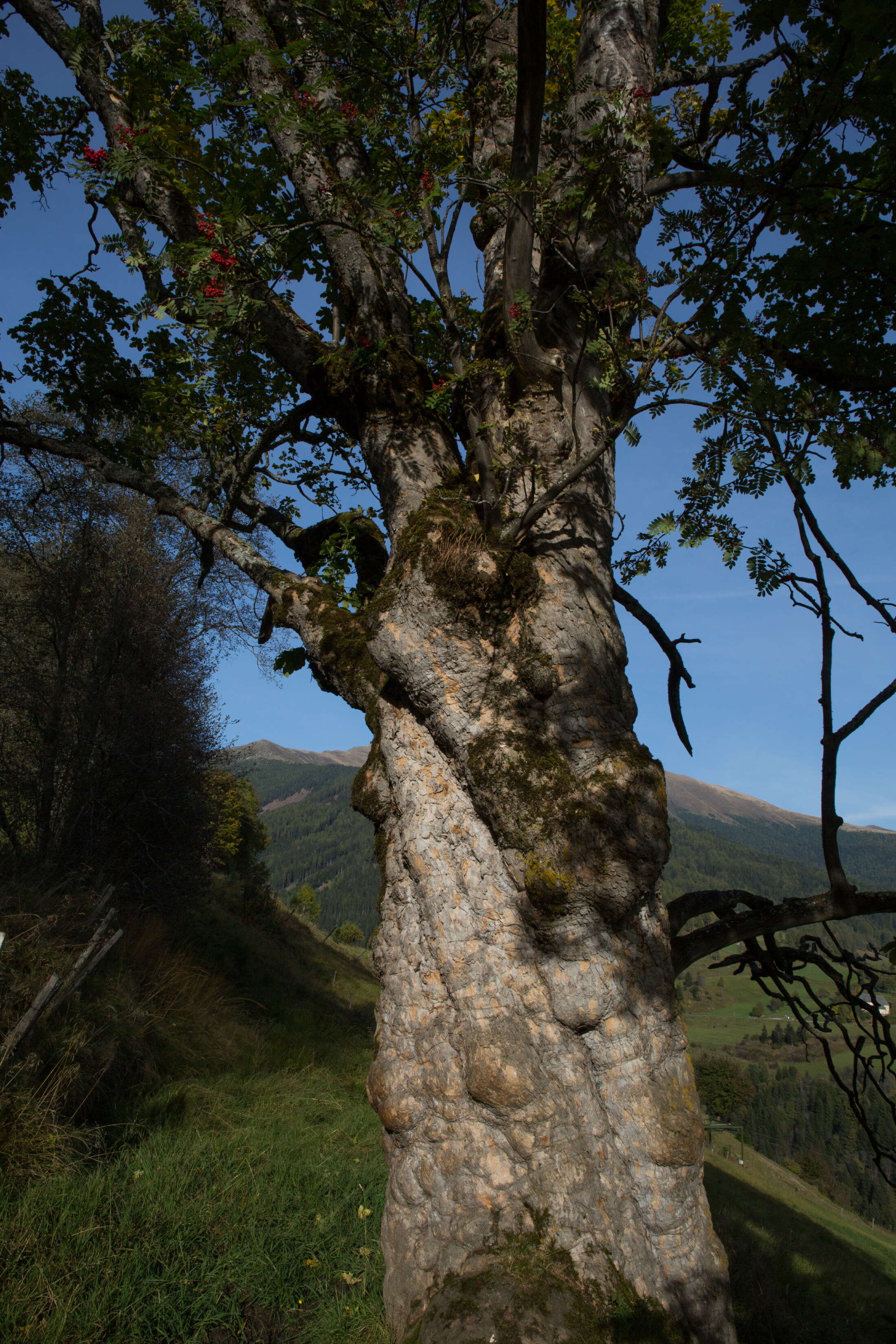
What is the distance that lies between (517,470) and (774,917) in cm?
219

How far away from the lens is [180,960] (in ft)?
24.3

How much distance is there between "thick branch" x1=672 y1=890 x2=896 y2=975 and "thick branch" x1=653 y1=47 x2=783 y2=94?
4.89 meters

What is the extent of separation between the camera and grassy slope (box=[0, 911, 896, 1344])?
252 centimetres

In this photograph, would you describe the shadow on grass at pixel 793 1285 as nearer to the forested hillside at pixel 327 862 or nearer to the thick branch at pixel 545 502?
the thick branch at pixel 545 502

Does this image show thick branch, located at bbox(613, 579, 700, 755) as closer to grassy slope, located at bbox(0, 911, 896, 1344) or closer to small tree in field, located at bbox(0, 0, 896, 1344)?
Answer: small tree in field, located at bbox(0, 0, 896, 1344)

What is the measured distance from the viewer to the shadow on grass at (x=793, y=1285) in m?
3.49

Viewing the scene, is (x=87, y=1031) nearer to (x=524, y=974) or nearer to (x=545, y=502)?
(x=524, y=974)

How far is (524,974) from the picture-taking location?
2322 mm

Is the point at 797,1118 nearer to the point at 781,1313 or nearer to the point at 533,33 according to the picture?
the point at 781,1313

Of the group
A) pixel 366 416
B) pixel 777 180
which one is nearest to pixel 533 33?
pixel 777 180

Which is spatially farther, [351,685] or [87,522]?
[87,522]

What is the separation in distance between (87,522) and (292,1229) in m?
9.84

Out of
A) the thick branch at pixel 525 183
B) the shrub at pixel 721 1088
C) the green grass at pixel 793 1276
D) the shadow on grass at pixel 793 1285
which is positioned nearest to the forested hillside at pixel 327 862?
the shrub at pixel 721 1088

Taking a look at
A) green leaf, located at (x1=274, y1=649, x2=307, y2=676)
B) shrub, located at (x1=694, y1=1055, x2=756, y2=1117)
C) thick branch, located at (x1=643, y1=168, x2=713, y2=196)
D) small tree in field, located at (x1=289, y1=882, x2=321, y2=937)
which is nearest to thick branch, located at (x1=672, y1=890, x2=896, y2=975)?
green leaf, located at (x1=274, y1=649, x2=307, y2=676)
